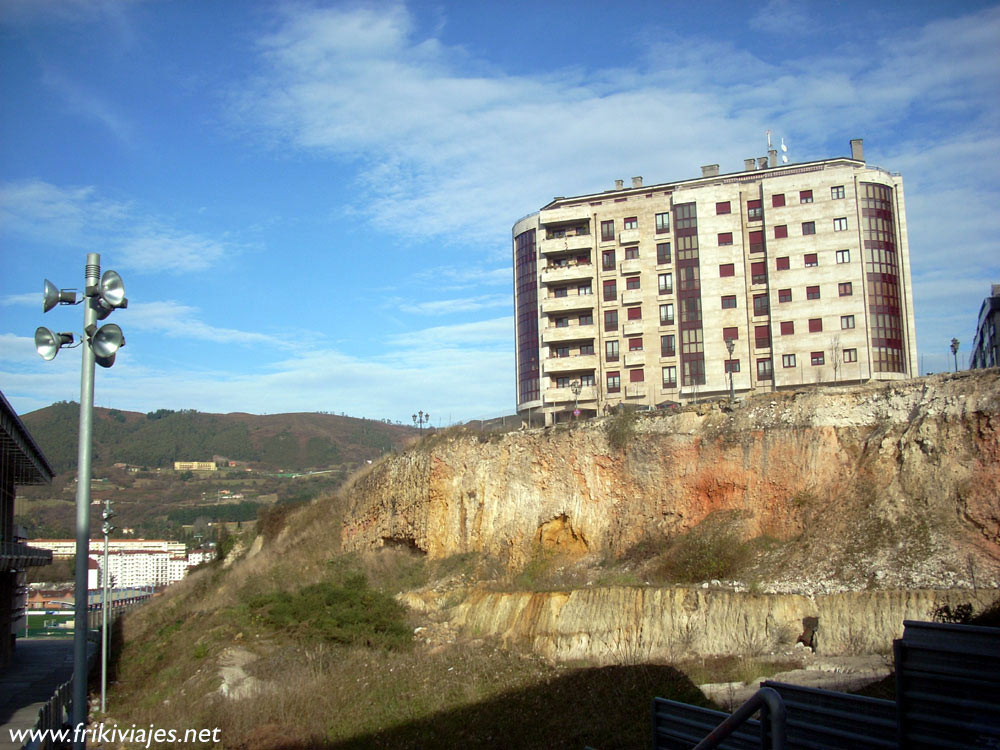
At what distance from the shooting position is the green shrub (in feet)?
104

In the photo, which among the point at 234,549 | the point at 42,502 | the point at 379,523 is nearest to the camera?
the point at 379,523

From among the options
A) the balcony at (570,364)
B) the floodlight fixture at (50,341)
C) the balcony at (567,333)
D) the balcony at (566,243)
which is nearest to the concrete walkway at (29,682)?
the floodlight fixture at (50,341)

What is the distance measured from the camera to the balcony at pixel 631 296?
189 feet

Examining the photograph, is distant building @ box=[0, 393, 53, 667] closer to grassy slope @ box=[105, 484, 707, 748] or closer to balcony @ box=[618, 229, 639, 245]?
grassy slope @ box=[105, 484, 707, 748]

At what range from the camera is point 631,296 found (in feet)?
190

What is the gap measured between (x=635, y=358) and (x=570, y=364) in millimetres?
4571

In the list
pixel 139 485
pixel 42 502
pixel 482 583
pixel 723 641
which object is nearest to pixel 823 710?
pixel 723 641

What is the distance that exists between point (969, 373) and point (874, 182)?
2630 centimetres

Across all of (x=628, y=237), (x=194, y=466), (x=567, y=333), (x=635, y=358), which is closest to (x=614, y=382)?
(x=635, y=358)

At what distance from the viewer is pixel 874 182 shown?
51.5 metres

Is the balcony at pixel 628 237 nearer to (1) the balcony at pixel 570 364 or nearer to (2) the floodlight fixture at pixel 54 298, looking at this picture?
(1) the balcony at pixel 570 364

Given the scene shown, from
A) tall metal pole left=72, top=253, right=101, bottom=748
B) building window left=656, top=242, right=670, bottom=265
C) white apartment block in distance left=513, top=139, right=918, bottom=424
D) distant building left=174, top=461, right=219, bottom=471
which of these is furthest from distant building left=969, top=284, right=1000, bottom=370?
distant building left=174, top=461, right=219, bottom=471

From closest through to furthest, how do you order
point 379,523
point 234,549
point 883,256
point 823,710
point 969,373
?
point 823,710, point 969,373, point 379,523, point 883,256, point 234,549

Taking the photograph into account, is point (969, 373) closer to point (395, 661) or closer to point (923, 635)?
point (395, 661)
